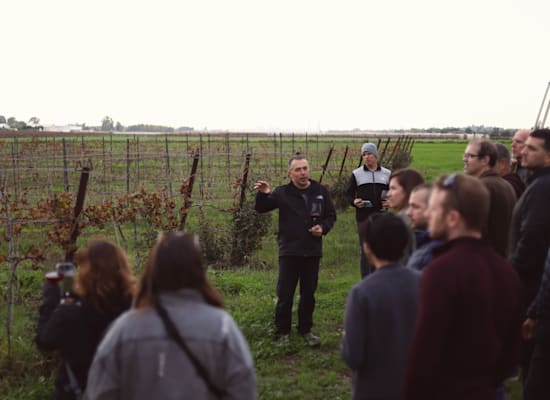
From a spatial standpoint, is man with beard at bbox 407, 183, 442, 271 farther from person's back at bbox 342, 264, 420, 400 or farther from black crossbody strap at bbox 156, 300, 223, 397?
black crossbody strap at bbox 156, 300, 223, 397

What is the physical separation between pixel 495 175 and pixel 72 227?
3.53 meters

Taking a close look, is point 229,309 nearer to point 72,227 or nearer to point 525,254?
point 72,227

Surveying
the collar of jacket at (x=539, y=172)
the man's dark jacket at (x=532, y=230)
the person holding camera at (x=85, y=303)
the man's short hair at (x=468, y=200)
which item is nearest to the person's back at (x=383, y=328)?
the man's short hair at (x=468, y=200)

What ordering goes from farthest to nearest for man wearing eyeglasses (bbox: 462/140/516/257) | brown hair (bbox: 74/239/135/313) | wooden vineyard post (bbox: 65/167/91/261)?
wooden vineyard post (bbox: 65/167/91/261), man wearing eyeglasses (bbox: 462/140/516/257), brown hair (bbox: 74/239/135/313)

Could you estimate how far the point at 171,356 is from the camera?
6.91ft

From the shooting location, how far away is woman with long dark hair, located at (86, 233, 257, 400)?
2.11 m

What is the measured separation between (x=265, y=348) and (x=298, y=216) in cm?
126

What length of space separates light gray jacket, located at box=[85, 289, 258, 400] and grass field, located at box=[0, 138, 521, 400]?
263 cm

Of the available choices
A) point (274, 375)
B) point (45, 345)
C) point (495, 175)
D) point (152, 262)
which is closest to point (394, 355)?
point (152, 262)

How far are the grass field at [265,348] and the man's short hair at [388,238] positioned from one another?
89.4 inches

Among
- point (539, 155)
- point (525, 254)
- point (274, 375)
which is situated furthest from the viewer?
point (274, 375)

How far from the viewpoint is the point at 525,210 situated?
3939 mm

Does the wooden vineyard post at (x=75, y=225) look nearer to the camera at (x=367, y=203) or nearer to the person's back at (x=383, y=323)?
the camera at (x=367, y=203)

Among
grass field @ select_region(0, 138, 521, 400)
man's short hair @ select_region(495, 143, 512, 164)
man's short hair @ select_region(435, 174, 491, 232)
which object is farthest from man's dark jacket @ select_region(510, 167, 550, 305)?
man's short hair @ select_region(435, 174, 491, 232)
